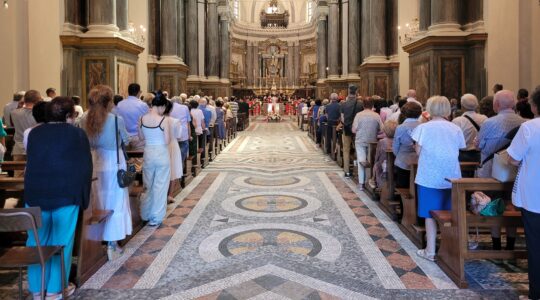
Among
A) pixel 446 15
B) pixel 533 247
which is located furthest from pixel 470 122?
pixel 446 15

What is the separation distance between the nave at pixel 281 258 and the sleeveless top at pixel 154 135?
1189 mm

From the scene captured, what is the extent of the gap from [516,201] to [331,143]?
10.8 m

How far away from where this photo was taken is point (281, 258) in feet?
17.7

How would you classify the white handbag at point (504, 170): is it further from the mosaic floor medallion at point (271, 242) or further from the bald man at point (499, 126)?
the mosaic floor medallion at point (271, 242)

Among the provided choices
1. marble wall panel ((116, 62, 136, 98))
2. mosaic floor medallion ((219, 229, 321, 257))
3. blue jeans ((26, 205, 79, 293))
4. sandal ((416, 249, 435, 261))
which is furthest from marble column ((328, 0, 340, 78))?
blue jeans ((26, 205, 79, 293))

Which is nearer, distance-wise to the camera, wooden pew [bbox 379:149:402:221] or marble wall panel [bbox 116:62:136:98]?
wooden pew [bbox 379:149:402:221]

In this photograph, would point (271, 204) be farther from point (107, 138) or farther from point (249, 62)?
point (249, 62)

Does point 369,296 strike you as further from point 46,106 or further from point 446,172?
point 46,106

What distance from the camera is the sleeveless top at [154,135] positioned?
6.64m

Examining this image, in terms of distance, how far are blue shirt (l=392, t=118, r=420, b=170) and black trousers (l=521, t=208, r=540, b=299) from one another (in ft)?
8.15

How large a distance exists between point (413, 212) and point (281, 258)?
1846mm

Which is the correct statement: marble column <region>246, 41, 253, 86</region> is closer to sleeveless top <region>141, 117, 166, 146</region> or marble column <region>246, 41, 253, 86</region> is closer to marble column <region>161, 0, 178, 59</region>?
marble column <region>161, 0, 178, 59</region>

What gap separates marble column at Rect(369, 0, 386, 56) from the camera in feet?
63.8

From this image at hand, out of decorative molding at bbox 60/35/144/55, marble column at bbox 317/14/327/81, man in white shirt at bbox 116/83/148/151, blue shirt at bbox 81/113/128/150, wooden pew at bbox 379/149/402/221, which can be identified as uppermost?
marble column at bbox 317/14/327/81
